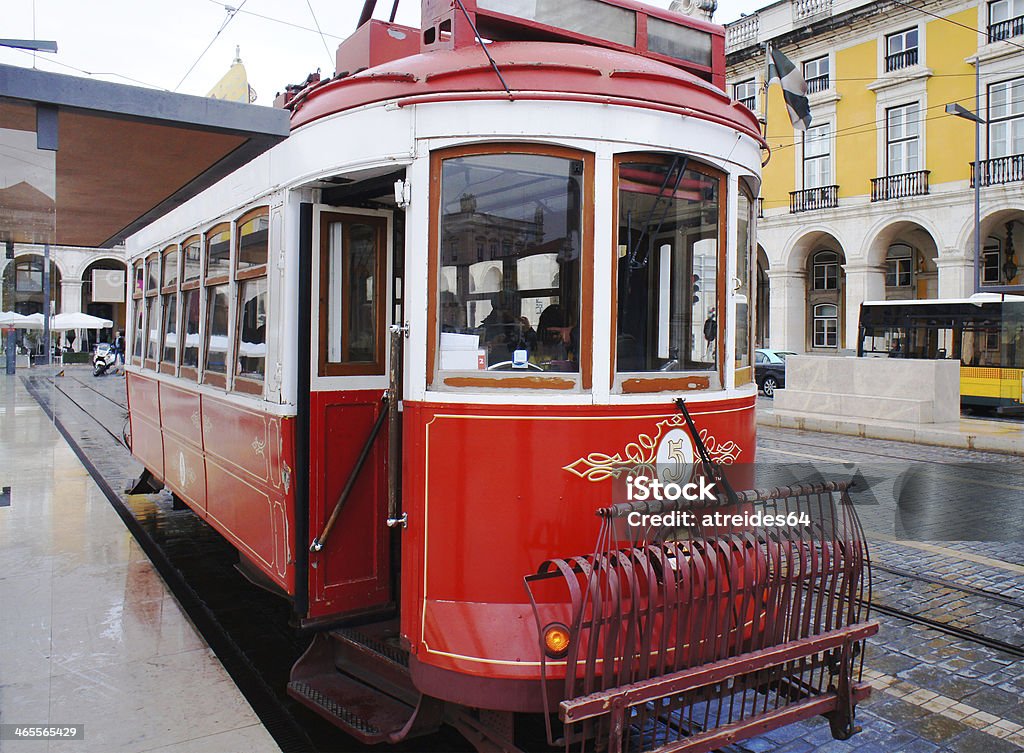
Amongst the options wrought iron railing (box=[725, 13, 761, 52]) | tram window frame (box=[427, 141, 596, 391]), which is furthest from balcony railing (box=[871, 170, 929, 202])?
tram window frame (box=[427, 141, 596, 391])

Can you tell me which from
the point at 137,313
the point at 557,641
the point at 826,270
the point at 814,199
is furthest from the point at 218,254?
the point at 826,270

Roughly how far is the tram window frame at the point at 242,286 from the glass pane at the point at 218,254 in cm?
14

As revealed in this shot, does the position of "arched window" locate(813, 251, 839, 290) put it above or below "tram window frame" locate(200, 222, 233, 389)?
above

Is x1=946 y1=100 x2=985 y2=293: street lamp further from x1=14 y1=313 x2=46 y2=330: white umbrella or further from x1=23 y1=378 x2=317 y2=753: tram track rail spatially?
x1=14 y1=313 x2=46 y2=330: white umbrella

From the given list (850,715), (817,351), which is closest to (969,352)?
(817,351)

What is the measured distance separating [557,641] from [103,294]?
48146 mm

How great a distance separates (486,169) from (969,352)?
2011 centimetres

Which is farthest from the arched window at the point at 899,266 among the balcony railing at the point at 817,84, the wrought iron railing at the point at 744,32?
the wrought iron railing at the point at 744,32

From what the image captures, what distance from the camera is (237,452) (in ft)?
16.7

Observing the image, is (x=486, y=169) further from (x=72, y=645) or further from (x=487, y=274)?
(x=72, y=645)

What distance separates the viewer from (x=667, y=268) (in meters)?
3.85

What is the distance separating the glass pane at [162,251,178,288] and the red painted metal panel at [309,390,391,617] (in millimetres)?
2862

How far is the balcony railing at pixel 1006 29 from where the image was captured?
25.0 metres

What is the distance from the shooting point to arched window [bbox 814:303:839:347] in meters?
32.6
